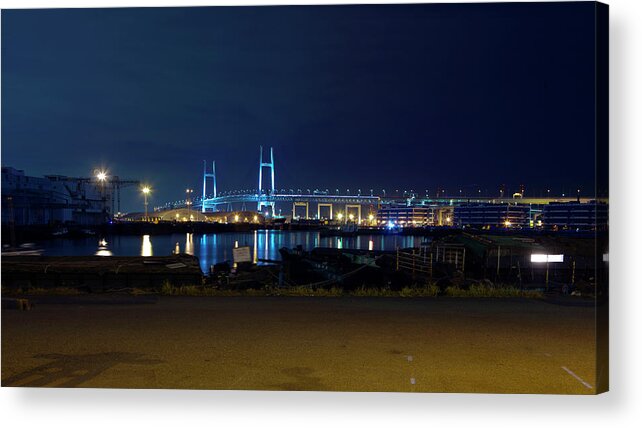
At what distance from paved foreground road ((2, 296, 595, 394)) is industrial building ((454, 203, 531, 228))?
65.2 meters

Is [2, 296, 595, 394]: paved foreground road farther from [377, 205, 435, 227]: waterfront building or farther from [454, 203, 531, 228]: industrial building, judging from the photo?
[377, 205, 435, 227]: waterfront building

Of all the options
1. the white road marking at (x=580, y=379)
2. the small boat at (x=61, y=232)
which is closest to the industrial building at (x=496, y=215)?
the small boat at (x=61, y=232)

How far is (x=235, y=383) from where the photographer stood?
391 centimetres

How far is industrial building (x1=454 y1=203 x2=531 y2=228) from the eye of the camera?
71.8 m

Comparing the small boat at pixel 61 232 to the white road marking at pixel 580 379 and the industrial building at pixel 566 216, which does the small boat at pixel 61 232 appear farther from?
the white road marking at pixel 580 379

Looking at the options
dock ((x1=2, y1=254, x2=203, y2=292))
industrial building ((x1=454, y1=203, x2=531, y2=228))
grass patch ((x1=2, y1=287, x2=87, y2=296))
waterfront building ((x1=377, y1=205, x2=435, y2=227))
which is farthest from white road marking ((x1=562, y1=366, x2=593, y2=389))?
waterfront building ((x1=377, y1=205, x2=435, y2=227))

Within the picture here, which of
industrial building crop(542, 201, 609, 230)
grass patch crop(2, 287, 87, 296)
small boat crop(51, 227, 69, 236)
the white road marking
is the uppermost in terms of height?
industrial building crop(542, 201, 609, 230)

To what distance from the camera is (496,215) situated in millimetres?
74938

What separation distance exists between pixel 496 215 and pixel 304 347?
73.7 meters

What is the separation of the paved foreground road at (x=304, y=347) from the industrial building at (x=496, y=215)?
6520 centimetres

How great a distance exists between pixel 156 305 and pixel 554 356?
160 inches

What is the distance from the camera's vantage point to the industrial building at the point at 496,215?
236 feet

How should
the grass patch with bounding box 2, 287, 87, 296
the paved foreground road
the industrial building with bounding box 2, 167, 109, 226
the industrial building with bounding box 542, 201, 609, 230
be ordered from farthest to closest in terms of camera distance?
1. the industrial building with bounding box 542, 201, 609, 230
2. the industrial building with bounding box 2, 167, 109, 226
3. the grass patch with bounding box 2, 287, 87, 296
4. the paved foreground road

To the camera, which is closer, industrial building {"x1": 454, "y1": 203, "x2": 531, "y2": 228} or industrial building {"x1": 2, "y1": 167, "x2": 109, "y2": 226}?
industrial building {"x1": 2, "y1": 167, "x2": 109, "y2": 226}
